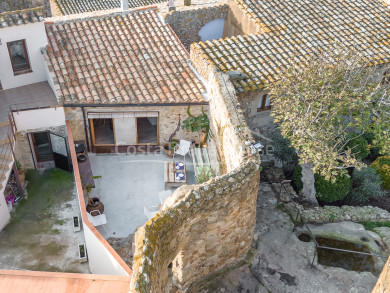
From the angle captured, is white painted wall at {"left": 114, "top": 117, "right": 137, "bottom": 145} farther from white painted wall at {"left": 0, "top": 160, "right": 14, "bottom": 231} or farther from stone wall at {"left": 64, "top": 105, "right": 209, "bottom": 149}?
white painted wall at {"left": 0, "top": 160, "right": 14, "bottom": 231}

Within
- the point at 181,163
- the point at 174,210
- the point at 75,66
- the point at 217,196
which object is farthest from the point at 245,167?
the point at 75,66

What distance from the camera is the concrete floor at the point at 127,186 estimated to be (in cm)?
1273

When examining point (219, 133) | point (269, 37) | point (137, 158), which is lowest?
point (137, 158)

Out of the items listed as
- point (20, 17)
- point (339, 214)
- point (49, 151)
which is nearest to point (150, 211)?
point (49, 151)

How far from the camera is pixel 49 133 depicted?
571 inches

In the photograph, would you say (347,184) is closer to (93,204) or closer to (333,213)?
(333,213)

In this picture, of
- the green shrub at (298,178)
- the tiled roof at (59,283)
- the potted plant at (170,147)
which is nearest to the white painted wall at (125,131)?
the potted plant at (170,147)

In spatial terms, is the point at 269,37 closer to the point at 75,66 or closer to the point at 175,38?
the point at 175,38

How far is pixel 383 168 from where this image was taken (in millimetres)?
15781

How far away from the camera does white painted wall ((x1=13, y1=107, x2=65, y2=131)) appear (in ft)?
44.2

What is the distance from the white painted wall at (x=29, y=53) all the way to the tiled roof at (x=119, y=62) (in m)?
0.47

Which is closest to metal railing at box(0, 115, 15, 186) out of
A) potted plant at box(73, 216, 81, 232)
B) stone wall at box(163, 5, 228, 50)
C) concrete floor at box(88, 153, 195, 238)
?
potted plant at box(73, 216, 81, 232)

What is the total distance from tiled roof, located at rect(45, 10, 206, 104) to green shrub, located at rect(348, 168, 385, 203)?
6421 millimetres

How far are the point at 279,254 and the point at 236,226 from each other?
2.16 metres
